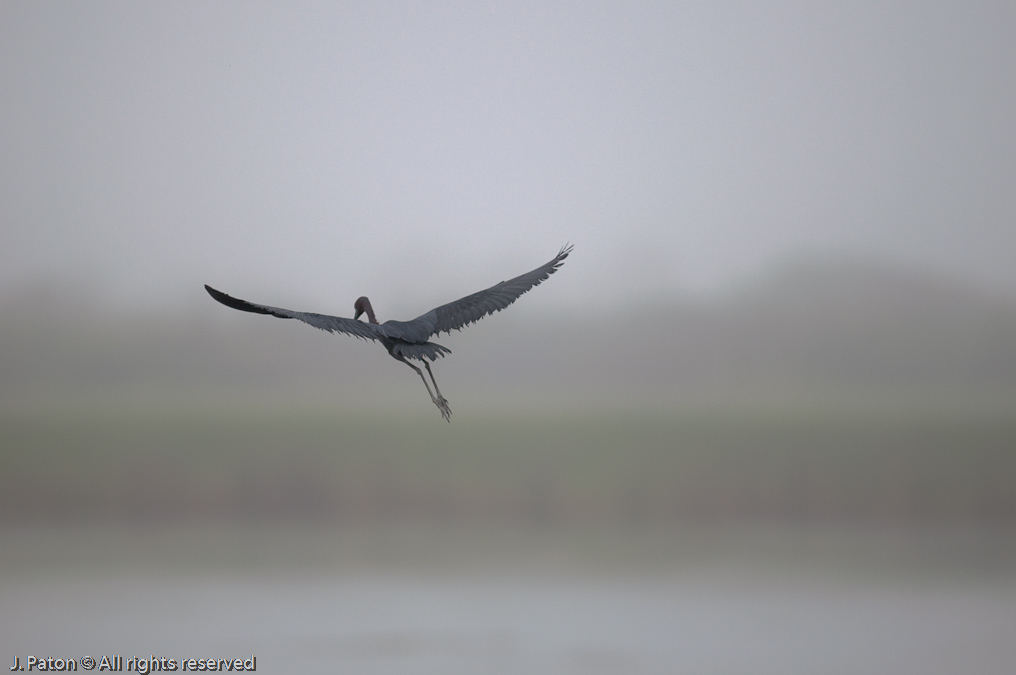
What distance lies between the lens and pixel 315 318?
20.2 feet

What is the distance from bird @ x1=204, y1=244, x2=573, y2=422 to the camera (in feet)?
19.9

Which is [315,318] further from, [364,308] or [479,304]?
[479,304]

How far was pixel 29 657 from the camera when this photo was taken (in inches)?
364

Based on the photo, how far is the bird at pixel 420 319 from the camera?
607 cm

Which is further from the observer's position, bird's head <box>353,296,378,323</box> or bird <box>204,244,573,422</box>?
bird's head <box>353,296,378,323</box>

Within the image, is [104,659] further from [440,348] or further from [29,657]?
[440,348]

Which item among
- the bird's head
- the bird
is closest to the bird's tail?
the bird

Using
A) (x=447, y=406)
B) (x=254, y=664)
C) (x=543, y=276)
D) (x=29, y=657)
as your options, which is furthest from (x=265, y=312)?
(x=29, y=657)

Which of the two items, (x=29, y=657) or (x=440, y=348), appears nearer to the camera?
(x=440, y=348)

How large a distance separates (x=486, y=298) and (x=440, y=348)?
750 millimetres

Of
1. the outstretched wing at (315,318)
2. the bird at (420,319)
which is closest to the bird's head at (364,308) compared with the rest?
the bird at (420,319)

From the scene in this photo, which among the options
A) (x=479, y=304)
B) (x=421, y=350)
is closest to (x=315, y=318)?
(x=421, y=350)

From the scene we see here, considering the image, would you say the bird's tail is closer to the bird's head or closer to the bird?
the bird

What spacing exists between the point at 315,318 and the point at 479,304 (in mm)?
1366
